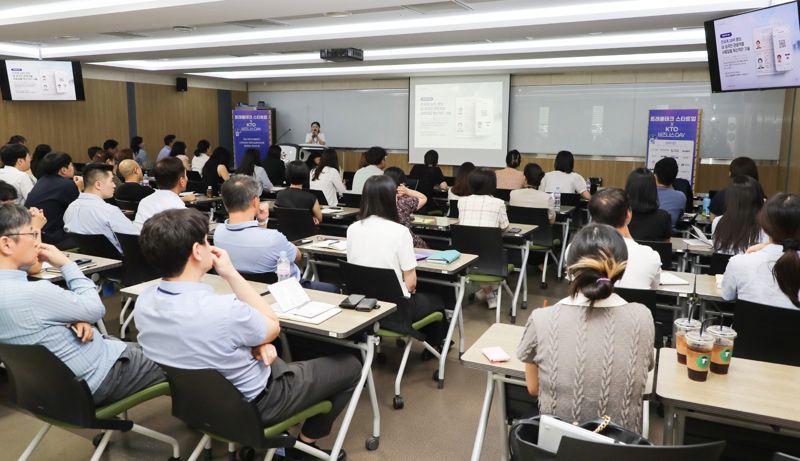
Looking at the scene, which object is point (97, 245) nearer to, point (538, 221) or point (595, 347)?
point (595, 347)

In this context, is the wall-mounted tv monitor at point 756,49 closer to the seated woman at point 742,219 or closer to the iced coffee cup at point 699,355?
the seated woman at point 742,219

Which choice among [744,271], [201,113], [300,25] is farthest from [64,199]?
[201,113]

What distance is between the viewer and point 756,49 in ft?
16.2

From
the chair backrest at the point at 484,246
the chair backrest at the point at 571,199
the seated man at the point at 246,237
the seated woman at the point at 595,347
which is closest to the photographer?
the seated woman at the point at 595,347

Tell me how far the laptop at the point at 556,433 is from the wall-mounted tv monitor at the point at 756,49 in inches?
168

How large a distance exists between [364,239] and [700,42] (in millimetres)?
5971

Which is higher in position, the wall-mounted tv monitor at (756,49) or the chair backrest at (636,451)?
the wall-mounted tv monitor at (756,49)

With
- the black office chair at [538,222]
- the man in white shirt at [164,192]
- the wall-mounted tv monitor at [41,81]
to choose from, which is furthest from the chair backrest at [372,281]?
the wall-mounted tv monitor at [41,81]

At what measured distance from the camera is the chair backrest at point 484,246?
4.67 metres

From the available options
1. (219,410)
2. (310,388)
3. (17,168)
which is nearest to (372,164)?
(17,168)

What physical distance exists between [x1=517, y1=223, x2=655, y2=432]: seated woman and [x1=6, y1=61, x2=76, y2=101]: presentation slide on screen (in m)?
10.7

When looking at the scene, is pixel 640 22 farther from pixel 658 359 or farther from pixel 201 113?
pixel 201 113

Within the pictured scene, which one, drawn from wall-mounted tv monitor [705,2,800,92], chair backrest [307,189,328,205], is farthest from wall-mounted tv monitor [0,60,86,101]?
wall-mounted tv monitor [705,2,800,92]

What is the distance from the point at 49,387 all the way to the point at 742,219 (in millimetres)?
3987
